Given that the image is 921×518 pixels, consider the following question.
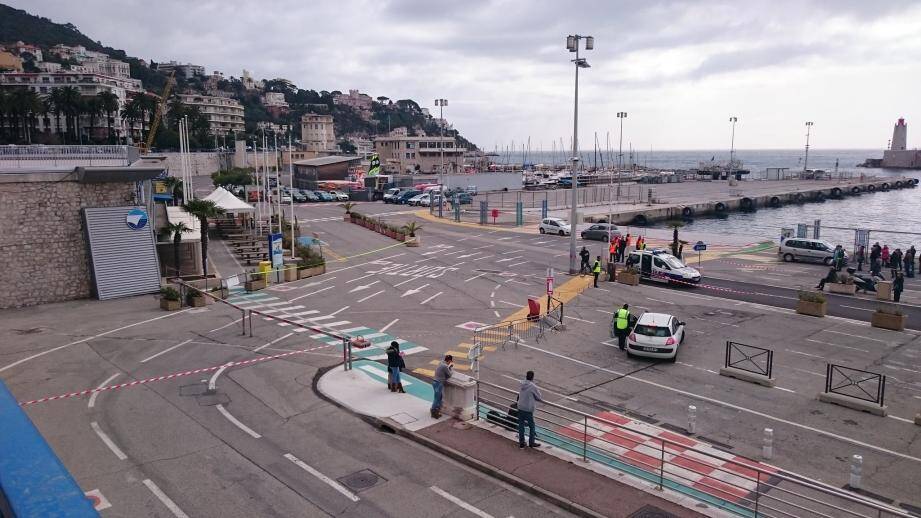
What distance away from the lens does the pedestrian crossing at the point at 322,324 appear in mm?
21344

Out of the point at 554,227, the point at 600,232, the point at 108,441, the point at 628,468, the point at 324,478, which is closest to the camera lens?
the point at 324,478

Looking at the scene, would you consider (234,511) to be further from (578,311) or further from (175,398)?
(578,311)

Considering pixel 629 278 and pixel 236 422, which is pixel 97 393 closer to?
pixel 236 422

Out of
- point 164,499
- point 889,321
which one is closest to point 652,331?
point 889,321

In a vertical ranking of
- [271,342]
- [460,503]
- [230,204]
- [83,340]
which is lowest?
[83,340]

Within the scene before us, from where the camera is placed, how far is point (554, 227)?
52.2m

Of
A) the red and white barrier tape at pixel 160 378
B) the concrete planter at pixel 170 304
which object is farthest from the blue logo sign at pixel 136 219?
the red and white barrier tape at pixel 160 378

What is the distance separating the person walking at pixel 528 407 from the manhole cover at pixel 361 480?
116 inches

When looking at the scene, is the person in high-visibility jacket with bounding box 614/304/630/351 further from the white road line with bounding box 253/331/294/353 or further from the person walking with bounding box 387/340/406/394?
the white road line with bounding box 253/331/294/353

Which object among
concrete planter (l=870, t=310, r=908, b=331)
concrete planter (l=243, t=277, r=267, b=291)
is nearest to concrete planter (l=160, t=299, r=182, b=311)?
concrete planter (l=243, t=277, r=267, b=291)

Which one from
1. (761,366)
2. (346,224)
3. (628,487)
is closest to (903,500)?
(628,487)

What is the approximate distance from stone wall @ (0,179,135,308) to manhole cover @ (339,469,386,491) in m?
23.6

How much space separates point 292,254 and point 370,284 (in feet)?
24.1

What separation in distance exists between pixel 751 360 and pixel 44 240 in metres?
29.4
